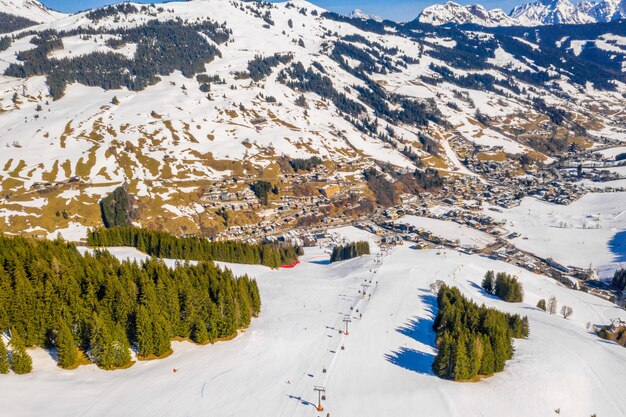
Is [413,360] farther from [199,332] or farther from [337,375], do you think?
[199,332]

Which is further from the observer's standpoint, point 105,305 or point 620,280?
point 620,280

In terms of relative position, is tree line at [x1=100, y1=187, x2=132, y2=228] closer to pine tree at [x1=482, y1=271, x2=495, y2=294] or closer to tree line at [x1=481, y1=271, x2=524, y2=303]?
pine tree at [x1=482, y1=271, x2=495, y2=294]

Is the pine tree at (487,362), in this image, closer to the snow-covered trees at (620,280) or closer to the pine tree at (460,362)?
the pine tree at (460,362)

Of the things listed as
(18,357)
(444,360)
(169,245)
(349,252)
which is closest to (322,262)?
(349,252)

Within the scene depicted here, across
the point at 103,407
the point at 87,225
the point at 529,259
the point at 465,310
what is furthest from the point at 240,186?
the point at 103,407

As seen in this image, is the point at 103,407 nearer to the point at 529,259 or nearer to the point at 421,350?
the point at 421,350

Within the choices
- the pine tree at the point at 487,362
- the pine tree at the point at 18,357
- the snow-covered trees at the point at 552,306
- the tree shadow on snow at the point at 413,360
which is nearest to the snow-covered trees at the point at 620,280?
the snow-covered trees at the point at 552,306
